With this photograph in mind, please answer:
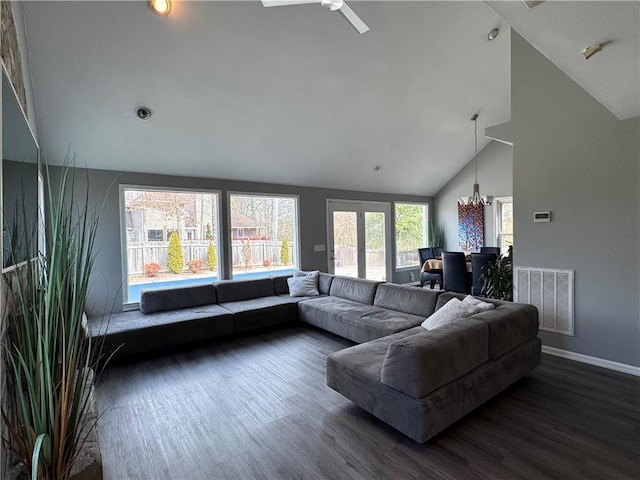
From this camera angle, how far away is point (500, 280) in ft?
14.0

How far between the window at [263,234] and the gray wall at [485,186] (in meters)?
4.12

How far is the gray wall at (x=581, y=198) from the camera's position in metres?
3.06

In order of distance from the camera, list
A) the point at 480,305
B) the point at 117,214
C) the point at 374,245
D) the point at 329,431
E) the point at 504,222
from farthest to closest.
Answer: the point at 374,245 < the point at 504,222 < the point at 117,214 < the point at 480,305 < the point at 329,431

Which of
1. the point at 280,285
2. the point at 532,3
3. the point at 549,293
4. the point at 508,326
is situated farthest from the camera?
the point at 280,285

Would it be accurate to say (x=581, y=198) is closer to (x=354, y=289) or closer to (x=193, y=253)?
(x=354, y=289)

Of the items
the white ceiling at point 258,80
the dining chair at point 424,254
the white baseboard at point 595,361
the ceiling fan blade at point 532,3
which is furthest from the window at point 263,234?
the ceiling fan blade at point 532,3

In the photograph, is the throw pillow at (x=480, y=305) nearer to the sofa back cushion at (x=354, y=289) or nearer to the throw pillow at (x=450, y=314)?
the throw pillow at (x=450, y=314)

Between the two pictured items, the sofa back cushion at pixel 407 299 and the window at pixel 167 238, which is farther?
the window at pixel 167 238

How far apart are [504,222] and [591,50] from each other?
220 inches

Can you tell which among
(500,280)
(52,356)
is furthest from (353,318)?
(52,356)

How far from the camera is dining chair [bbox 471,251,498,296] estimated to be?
4.85 meters

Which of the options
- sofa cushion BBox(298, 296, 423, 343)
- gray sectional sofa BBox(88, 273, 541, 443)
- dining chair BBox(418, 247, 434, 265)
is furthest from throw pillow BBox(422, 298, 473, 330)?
dining chair BBox(418, 247, 434, 265)

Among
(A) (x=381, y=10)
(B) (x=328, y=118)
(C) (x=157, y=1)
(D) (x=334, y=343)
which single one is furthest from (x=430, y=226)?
(C) (x=157, y=1)

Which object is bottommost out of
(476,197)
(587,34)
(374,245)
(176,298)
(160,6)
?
(176,298)
